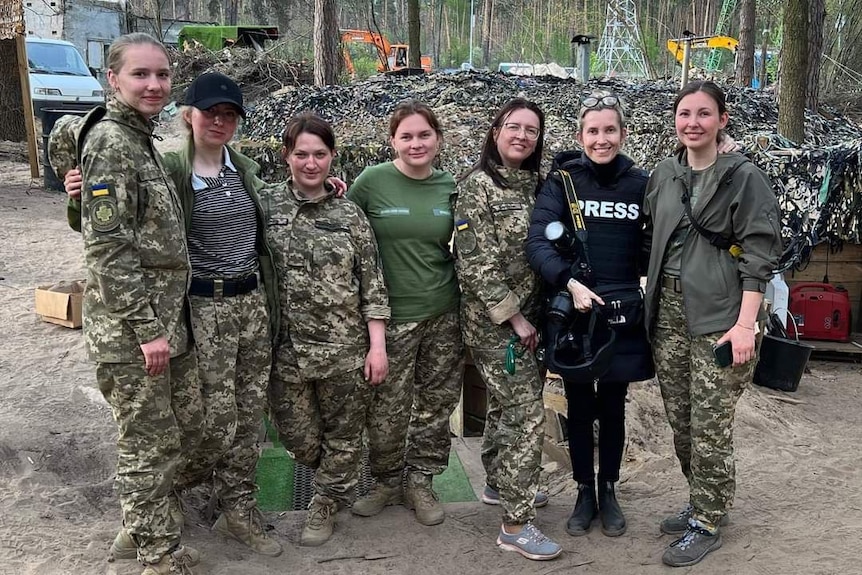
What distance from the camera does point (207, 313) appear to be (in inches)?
117

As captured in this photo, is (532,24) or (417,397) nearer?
(417,397)

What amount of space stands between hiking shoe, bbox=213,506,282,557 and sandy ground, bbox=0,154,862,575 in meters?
0.05

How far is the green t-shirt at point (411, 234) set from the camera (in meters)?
3.33

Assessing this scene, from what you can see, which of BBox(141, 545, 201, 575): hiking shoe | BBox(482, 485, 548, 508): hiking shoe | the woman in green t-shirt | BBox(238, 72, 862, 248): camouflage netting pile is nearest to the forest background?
BBox(238, 72, 862, 248): camouflage netting pile

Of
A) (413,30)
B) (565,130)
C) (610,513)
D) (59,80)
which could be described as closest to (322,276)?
(610,513)

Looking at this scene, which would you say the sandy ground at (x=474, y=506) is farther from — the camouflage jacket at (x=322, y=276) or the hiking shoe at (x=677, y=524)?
the camouflage jacket at (x=322, y=276)

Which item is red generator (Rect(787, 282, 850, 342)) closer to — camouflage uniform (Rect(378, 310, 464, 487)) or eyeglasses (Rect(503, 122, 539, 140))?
camouflage uniform (Rect(378, 310, 464, 487))

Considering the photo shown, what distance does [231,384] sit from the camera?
3.07 metres

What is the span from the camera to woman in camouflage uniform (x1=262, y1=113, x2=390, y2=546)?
10.5ft

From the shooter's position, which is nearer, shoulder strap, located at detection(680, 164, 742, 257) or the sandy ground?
shoulder strap, located at detection(680, 164, 742, 257)

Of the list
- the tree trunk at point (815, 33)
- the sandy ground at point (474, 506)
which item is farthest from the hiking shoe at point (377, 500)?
the tree trunk at point (815, 33)

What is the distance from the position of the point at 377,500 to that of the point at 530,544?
0.81 meters

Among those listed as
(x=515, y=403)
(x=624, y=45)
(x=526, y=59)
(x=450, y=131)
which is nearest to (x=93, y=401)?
(x=515, y=403)

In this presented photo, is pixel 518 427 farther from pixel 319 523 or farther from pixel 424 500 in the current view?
pixel 319 523
